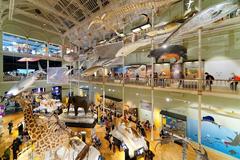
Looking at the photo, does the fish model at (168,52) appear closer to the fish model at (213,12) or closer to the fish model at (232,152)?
the fish model at (213,12)

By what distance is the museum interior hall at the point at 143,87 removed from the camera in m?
7.52

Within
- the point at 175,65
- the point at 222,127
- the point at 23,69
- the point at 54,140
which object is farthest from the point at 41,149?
the point at 23,69

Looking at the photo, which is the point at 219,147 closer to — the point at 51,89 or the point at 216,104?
the point at 216,104

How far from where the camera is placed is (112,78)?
16016 mm

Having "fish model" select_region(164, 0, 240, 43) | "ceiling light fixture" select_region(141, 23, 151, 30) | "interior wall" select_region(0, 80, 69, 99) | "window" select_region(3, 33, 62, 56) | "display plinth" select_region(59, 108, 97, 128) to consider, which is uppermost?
"window" select_region(3, 33, 62, 56)

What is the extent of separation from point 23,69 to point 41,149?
17.5 meters

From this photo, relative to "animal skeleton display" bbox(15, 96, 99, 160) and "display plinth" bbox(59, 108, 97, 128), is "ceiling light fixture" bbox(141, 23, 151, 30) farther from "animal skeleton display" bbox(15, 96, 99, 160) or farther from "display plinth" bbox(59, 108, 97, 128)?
"animal skeleton display" bbox(15, 96, 99, 160)

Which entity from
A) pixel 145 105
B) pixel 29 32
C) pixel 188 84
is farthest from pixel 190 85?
pixel 29 32

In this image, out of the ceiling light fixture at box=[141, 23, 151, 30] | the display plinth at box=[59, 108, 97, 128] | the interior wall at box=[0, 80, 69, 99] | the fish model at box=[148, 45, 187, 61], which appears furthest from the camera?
the interior wall at box=[0, 80, 69, 99]

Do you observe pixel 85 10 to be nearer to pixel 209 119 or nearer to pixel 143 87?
pixel 143 87

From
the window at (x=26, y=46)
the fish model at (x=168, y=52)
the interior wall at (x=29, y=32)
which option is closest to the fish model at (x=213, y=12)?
the fish model at (x=168, y=52)

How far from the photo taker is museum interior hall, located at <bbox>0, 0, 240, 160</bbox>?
7.52 m

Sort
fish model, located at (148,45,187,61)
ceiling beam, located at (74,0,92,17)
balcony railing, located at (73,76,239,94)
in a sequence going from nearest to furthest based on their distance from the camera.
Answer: fish model, located at (148,45,187,61) → balcony railing, located at (73,76,239,94) → ceiling beam, located at (74,0,92,17)

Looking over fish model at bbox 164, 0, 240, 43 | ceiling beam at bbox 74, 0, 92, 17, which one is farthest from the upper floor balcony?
ceiling beam at bbox 74, 0, 92, 17
